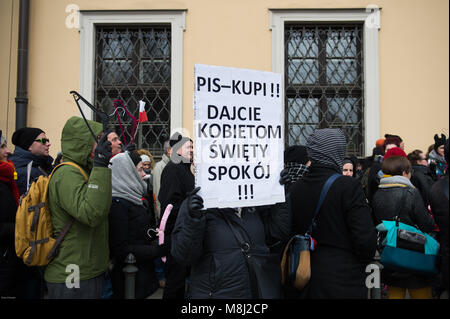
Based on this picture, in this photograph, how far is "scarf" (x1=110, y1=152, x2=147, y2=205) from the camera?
8.91ft

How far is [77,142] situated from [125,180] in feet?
1.82

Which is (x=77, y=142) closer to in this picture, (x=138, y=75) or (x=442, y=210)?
(x=442, y=210)

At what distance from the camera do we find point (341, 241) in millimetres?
2113

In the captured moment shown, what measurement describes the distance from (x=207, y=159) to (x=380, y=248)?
1468 mm

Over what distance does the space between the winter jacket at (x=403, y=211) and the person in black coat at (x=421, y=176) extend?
2.25 ft

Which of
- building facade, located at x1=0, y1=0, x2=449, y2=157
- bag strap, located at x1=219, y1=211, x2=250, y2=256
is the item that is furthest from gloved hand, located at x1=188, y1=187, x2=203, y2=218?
building facade, located at x1=0, y1=0, x2=449, y2=157

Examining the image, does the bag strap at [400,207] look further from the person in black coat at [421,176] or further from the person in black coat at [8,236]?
the person in black coat at [8,236]

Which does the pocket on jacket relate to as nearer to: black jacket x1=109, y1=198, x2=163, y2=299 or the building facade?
black jacket x1=109, y1=198, x2=163, y2=299

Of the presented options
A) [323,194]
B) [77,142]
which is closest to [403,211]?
[323,194]

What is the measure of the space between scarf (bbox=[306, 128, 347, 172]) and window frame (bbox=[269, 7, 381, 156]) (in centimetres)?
395

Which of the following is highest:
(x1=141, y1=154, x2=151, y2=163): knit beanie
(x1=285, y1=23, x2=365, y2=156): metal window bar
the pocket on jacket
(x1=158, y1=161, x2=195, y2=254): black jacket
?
(x1=285, y1=23, x2=365, y2=156): metal window bar

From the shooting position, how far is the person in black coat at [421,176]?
3.71 m
